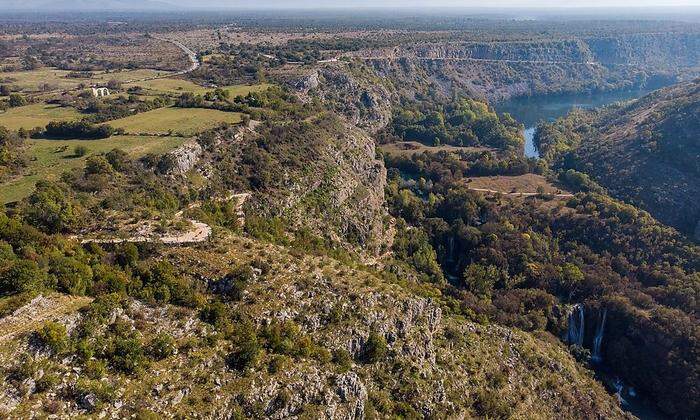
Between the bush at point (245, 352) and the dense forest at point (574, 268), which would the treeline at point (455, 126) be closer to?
the dense forest at point (574, 268)

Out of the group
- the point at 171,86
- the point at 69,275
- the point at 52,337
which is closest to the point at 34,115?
the point at 171,86

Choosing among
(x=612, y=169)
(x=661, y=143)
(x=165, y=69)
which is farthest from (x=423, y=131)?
(x=165, y=69)

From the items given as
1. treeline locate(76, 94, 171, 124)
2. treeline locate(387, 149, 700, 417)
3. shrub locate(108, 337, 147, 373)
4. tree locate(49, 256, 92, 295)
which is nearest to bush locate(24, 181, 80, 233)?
tree locate(49, 256, 92, 295)

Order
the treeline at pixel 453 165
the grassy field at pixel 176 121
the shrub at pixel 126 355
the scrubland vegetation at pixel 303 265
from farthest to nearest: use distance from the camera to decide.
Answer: the treeline at pixel 453 165 < the grassy field at pixel 176 121 < the scrubland vegetation at pixel 303 265 < the shrub at pixel 126 355

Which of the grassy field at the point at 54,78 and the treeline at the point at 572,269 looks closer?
the treeline at the point at 572,269

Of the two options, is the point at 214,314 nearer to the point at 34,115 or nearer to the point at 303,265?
the point at 303,265

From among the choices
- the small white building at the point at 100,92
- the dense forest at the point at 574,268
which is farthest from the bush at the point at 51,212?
the small white building at the point at 100,92

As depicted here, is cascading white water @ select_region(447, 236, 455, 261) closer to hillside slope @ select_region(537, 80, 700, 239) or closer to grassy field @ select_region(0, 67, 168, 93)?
hillside slope @ select_region(537, 80, 700, 239)
